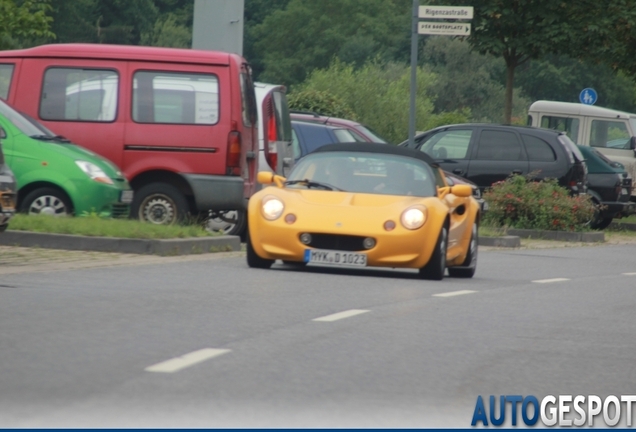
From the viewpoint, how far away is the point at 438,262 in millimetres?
14016

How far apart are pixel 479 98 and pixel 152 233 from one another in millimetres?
85465

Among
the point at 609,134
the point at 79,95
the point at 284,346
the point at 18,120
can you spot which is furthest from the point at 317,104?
the point at 284,346

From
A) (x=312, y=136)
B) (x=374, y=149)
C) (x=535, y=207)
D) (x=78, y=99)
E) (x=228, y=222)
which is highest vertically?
(x=78, y=99)

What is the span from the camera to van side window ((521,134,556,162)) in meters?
26.2

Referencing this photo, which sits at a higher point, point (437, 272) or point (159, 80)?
point (159, 80)

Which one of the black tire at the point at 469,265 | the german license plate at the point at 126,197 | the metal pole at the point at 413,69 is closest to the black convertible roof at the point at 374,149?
the black tire at the point at 469,265

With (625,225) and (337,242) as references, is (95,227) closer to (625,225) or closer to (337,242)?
(337,242)

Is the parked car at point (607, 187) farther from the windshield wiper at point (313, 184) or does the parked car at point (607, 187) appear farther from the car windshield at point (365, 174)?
the windshield wiper at point (313, 184)

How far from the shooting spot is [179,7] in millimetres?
110312

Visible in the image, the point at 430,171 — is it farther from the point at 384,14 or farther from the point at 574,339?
the point at 384,14

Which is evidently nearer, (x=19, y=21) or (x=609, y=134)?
(x=609, y=134)

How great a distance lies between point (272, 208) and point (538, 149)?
1315 cm

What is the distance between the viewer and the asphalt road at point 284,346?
6.57 meters

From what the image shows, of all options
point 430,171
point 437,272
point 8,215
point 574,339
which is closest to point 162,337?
point 574,339
